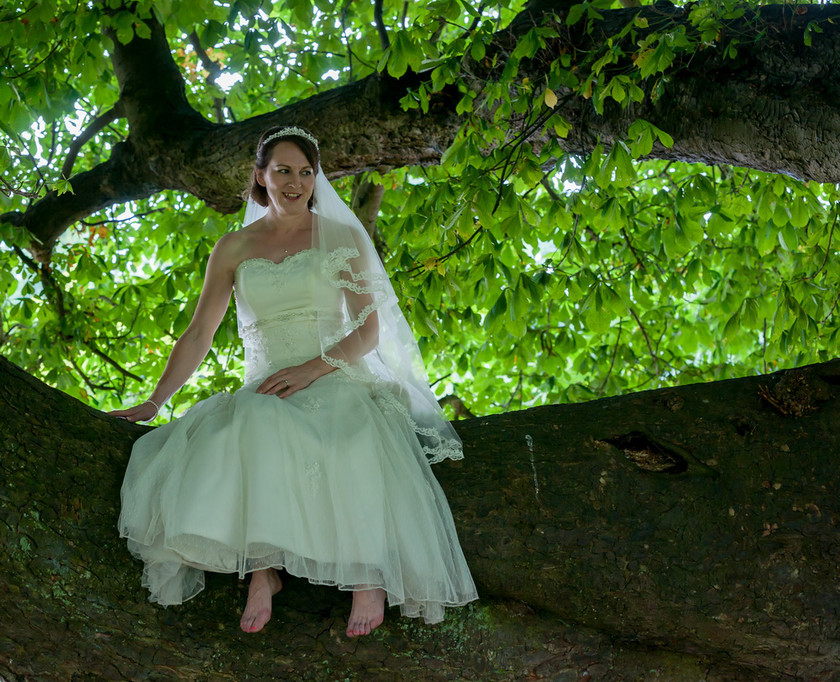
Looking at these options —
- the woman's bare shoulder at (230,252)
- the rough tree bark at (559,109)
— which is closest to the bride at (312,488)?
the woman's bare shoulder at (230,252)

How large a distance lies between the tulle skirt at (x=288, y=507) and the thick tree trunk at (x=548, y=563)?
0.28 ft

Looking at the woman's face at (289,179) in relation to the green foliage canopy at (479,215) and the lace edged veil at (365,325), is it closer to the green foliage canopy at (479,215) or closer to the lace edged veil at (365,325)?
the lace edged veil at (365,325)

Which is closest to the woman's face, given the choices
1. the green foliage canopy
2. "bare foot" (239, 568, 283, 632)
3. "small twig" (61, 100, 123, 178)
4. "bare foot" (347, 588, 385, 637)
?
the green foliage canopy

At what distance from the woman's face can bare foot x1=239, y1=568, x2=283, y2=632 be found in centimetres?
175

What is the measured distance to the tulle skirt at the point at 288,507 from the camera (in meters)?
2.44

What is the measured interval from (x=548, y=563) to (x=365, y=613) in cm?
60

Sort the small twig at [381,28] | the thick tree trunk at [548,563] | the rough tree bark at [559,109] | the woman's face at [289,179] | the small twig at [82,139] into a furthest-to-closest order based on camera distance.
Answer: the small twig at [82,139] < the small twig at [381,28] < the woman's face at [289,179] < the rough tree bark at [559,109] < the thick tree trunk at [548,563]

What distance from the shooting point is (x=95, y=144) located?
7715 millimetres

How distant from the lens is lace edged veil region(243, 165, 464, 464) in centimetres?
322

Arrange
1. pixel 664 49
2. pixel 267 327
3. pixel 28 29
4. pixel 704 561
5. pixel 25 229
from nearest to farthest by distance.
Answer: pixel 704 561 → pixel 664 49 → pixel 267 327 → pixel 28 29 → pixel 25 229

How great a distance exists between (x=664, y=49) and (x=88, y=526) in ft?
8.48

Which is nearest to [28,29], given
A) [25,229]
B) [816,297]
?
[25,229]

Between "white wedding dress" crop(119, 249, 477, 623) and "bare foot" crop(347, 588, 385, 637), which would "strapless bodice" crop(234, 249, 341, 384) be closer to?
"white wedding dress" crop(119, 249, 477, 623)

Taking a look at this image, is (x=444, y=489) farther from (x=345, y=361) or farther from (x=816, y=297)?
(x=816, y=297)
